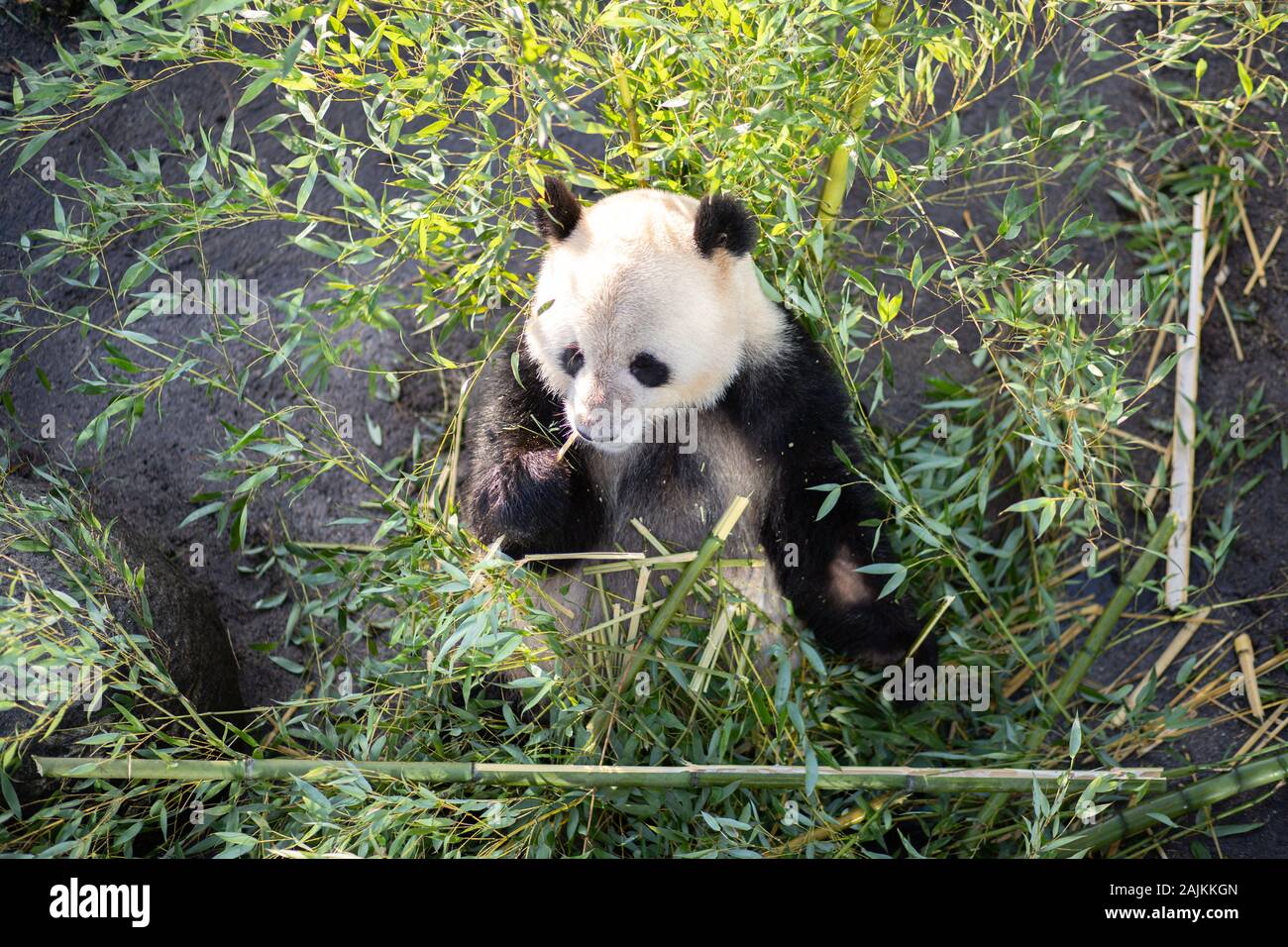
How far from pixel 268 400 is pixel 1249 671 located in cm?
336

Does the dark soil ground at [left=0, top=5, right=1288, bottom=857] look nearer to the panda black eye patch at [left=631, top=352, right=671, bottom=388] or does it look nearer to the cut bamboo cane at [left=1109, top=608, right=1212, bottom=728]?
the cut bamboo cane at [left=1109, top=608, right=1212, bottom=728]

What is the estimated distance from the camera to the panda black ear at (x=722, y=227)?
8.93 feet

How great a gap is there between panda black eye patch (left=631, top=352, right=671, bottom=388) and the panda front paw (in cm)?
39

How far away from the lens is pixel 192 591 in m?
3.51

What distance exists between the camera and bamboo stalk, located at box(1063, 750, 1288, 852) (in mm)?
2957

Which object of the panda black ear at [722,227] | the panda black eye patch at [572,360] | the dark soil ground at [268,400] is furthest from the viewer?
the dark soil ground at [268,400]

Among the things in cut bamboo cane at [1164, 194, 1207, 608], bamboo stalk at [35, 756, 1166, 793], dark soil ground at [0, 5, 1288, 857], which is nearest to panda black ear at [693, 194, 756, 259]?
dark soil ground at [0, 5, 1288, 857]

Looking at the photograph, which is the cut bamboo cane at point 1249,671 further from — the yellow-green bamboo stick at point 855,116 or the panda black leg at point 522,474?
the panda black leg at point 522,474

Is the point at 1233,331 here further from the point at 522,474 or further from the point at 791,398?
the point at 522,474

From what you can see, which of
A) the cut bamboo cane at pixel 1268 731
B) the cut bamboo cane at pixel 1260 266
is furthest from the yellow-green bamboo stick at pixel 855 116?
the cut bamboo cane at pixel 1268 731

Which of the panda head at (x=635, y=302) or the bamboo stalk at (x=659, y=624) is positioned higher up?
the panda head at (x=635, y=302)

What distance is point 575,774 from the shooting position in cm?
283

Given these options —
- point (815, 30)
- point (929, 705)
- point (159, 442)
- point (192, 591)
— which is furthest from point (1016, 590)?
point (159, 442)

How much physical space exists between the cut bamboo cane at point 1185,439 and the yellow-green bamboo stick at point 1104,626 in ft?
0.31
